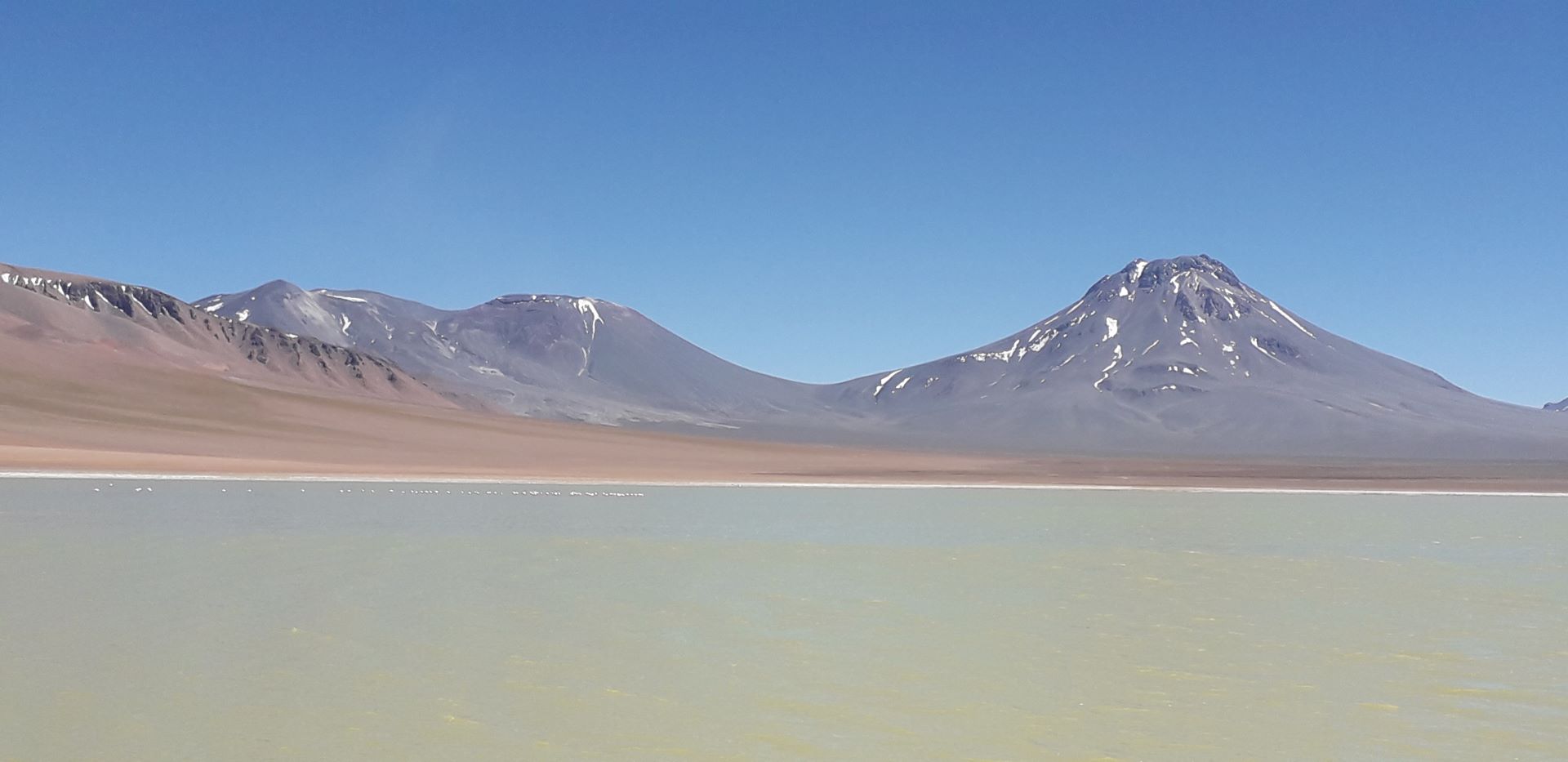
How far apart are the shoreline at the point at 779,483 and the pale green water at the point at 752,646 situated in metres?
22.1

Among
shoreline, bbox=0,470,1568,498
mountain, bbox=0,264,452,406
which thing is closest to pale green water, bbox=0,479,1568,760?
shoreline, bbox=0,470,1568,498

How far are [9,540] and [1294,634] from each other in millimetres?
17318

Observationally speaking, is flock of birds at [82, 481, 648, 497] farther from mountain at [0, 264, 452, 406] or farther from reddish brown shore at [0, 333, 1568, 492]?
mountain at [0, 264, 452, 406]

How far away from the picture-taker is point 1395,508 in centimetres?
4025

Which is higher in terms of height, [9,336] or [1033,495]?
[9,336]

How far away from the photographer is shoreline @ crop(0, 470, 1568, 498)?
44.5 metres

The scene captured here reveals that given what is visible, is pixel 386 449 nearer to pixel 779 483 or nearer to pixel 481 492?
pixel 779 483

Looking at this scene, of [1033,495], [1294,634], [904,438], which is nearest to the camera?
[1294,634]

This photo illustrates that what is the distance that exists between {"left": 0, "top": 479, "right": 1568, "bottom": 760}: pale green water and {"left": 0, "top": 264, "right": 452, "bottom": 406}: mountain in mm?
87327

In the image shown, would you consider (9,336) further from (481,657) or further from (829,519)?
(481,657)

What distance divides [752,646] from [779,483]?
136 ft

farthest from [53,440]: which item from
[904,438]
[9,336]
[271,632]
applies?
[904,438]

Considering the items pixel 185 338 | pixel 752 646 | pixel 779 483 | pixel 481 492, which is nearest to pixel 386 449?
pixel 779 483

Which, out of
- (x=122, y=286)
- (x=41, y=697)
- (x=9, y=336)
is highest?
(x=122, y=286)
